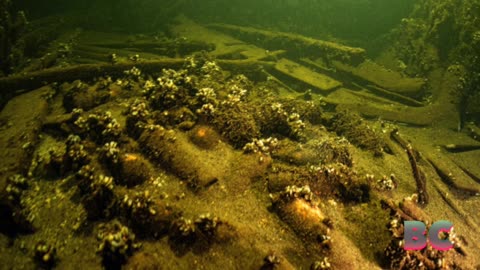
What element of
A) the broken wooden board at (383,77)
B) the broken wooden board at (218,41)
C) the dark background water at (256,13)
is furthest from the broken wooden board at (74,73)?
the broken wooden board at (383,77)

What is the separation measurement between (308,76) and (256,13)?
379 inches

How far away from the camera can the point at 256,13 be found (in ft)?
68.3

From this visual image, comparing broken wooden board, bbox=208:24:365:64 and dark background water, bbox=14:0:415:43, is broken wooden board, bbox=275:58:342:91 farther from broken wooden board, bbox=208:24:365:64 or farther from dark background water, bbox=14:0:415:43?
dark background water, bbox=14:0:415:43

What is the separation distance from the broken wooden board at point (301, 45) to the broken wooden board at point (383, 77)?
0.47 m

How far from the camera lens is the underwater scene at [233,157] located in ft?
17.1

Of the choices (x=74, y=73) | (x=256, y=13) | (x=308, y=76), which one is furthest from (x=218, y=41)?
(x=74, y=73)

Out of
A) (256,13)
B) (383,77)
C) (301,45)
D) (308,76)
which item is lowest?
(308,76)

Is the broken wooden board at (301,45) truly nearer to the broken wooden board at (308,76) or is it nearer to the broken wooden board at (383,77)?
the broken wooden board at (383,77)

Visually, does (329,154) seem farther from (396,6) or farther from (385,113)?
(396,6)

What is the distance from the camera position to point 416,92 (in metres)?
13.1

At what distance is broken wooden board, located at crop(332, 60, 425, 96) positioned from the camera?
1316 centimetres

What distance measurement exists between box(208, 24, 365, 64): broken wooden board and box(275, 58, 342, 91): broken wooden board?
5.37 feet

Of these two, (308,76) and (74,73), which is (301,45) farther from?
(74,73)

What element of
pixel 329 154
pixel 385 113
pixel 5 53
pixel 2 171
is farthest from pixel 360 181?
pixel 5 53
